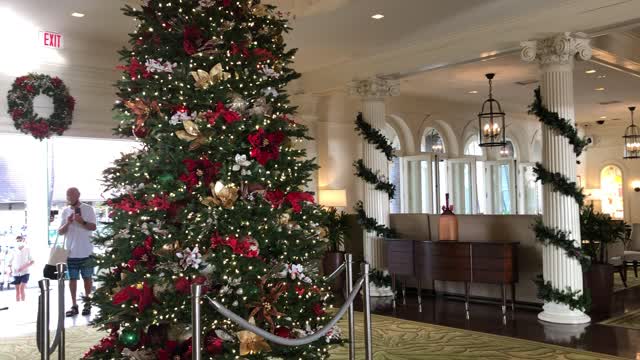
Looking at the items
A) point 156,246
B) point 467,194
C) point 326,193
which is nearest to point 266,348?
point 156,246

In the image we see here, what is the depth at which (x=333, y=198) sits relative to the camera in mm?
11047

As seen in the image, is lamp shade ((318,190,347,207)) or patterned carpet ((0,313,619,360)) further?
lamp shade ((318,190,347,207))

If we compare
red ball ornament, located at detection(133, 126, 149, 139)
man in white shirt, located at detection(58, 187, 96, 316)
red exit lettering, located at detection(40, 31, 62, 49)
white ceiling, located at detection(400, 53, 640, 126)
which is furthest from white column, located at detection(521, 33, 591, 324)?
red exit lettering, located at detection(40, 31, 62, 49)

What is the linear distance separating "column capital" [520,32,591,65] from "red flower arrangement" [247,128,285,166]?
177 inches

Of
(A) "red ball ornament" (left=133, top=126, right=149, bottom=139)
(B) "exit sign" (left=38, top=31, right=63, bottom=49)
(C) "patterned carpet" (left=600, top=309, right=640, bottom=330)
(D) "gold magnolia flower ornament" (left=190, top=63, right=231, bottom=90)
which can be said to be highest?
(B) "exit sign" (left=38, top=31, right=63, bottom=49)

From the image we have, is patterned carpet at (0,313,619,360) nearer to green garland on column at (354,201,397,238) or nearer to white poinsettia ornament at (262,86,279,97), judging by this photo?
green garland on column at (354,201,397,238)

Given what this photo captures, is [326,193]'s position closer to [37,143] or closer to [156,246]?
[37,143]

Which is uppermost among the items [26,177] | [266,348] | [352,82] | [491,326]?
[352,82]

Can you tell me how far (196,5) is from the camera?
3898 millimetres

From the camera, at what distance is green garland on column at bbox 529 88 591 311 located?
6.78 meters

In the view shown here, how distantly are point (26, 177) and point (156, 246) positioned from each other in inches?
230

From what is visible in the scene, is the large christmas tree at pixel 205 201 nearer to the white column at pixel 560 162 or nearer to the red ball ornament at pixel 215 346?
the red ball ornament at pixel 215 346

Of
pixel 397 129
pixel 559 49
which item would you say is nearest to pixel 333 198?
pixel 397 129

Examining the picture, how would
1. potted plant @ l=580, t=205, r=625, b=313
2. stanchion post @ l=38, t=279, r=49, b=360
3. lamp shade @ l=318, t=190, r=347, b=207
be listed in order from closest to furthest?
stanchion post @ l=38, t=279, r=49, b=360, potted plant @ l=580, t=205, r=625, b=313, lamp shade @ l=318, t=190, r=347, b=207
